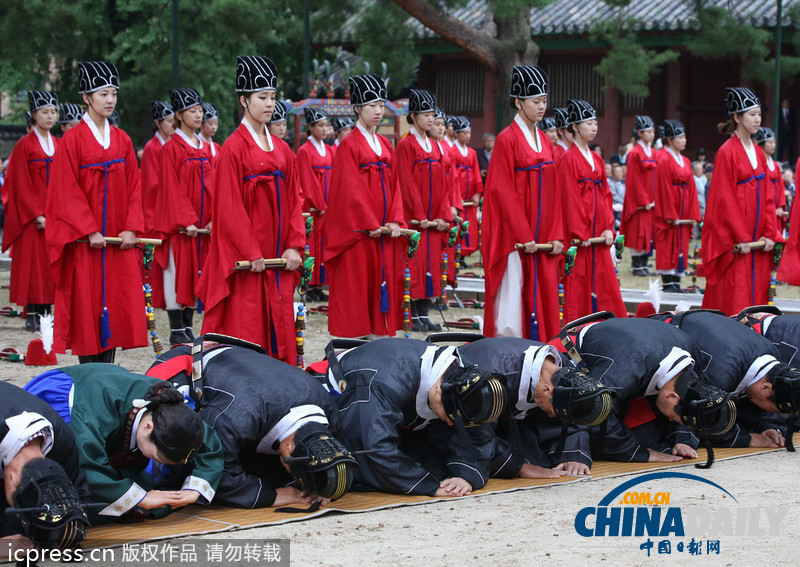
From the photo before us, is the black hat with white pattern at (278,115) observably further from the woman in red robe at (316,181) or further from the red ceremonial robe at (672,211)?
the red ceremonial robe at (672,211)

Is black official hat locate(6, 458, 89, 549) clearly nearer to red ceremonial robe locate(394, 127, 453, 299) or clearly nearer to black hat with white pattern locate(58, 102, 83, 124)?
red ceremonial robe locate(394, 127, 453, 299)

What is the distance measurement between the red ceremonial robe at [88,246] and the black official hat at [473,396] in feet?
9.21

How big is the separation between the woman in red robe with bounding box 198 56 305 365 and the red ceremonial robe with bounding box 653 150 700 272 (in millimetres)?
6698

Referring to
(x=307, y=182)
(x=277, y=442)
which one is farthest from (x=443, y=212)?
(x=277, y=442)

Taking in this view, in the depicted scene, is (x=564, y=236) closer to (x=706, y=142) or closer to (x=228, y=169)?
(x=228, y=169)

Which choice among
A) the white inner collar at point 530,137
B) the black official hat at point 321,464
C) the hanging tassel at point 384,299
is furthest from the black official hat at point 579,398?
the hanging tassel at point 384,299

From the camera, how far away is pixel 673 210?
1248 cm

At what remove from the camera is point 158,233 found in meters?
8.73

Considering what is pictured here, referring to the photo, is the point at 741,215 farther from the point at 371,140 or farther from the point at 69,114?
the point at 69,114

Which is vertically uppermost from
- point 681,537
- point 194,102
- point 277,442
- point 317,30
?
point 317,30

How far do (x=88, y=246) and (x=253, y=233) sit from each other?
1.12 meters

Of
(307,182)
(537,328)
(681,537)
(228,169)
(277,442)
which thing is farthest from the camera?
(307,182)

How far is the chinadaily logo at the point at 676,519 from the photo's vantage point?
4309mm

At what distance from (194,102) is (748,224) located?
4189mm
